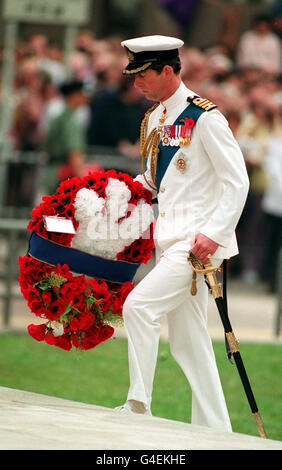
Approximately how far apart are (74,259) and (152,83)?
1006mm

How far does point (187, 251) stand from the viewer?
616 centimetres

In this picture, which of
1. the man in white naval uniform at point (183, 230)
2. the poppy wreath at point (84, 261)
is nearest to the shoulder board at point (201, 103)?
the man in white naval uniform at point (183, 230)

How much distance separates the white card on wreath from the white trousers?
46 centimetres

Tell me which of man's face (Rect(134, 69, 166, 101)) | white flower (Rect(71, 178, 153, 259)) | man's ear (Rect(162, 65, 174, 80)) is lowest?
white flower (Rect(71, 178, 153, 259))

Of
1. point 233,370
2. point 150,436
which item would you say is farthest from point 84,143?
point 150,436

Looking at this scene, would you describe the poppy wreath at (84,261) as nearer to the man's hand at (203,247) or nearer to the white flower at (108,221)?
the white flower at (108,221)

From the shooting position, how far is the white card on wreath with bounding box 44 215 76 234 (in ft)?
19.9

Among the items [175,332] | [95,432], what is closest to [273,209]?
[175,332]

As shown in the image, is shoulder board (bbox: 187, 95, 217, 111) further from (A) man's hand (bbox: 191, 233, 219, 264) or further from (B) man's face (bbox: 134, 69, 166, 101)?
(A) man's hand (bbox: 191, 233, 219, 264)

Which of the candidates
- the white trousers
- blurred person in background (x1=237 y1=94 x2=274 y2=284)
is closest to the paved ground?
the white trousers

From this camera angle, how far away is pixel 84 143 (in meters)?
14.7

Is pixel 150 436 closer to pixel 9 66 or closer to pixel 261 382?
pixel 261 382

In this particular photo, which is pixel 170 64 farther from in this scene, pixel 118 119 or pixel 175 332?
pixel 118 119

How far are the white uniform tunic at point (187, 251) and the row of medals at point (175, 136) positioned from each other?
0.03m
